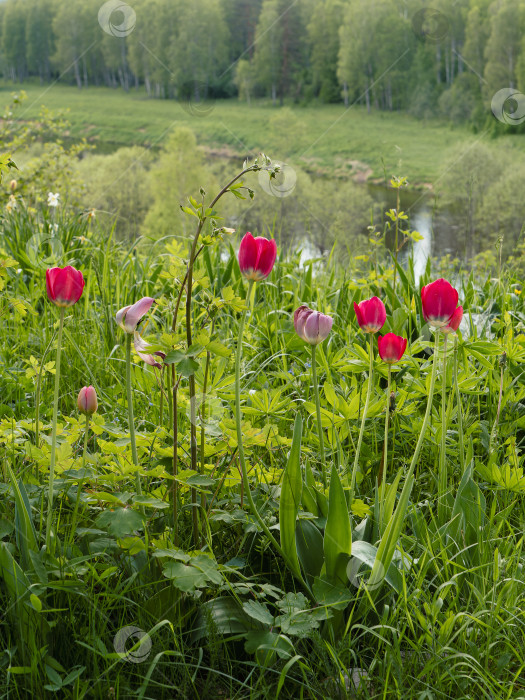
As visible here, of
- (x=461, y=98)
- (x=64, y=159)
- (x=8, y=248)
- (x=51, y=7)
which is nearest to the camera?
(x=8, y=248)

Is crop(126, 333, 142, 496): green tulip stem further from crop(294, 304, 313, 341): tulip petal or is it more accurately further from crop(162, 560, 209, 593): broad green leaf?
crop(294, 304, 313, 341): tulip petal

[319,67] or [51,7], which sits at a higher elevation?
[51,7]

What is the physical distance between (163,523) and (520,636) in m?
0.64

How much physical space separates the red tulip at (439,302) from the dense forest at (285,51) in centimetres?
2458

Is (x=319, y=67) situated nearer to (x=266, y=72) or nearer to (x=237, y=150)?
(x=266, y=72)

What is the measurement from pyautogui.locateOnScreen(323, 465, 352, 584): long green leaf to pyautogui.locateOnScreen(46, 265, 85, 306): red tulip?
1.56 feet

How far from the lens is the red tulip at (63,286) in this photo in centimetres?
91

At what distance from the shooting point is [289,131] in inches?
1067

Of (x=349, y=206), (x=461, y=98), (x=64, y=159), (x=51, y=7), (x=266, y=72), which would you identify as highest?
(x=51, y=7)

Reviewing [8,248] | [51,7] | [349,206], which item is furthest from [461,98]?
[8,248]

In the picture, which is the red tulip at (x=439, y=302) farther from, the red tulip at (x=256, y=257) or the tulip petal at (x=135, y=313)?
the tulip petal at (x=135, y=313)

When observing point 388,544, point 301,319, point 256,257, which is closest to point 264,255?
point 256,257

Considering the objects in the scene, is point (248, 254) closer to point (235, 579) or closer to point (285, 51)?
point (235, 579)

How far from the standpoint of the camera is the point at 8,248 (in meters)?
3.01
